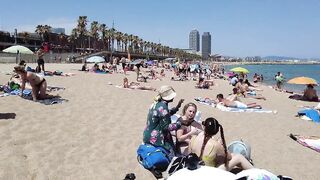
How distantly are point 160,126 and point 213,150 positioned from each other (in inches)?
40.1

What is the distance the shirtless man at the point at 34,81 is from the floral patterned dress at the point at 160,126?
5.72 meters

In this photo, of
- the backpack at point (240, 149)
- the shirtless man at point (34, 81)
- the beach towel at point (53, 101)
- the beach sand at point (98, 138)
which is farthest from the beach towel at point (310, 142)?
the shirtless man at point (34, 81)

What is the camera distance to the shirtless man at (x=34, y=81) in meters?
10.2

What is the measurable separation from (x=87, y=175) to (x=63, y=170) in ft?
1.33

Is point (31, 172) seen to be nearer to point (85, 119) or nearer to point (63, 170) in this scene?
point (63, 170)

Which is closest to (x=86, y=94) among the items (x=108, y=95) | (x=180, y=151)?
(x=108, y=95)

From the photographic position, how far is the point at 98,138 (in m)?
7.37

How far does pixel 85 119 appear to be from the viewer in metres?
9.01

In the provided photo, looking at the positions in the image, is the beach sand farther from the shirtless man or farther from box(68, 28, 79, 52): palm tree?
box(68, 28, 79, 52): palm tree

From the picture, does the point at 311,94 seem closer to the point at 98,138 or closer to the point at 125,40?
the point at 98,138

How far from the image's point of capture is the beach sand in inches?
221

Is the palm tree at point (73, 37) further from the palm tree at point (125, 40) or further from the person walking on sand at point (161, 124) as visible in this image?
the person walking on sand at point (161, 124)

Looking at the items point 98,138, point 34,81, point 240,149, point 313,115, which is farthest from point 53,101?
point 313,115

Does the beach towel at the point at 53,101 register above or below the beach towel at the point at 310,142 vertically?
above
